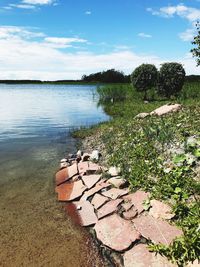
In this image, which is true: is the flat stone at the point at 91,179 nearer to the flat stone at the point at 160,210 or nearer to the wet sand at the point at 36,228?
the wet sand at the point at 36,228

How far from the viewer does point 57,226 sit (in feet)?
23.5

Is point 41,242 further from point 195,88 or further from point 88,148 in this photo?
point 195,88

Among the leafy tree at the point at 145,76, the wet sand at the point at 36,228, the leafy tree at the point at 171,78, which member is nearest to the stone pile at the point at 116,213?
the wet sand at the point at 36,228

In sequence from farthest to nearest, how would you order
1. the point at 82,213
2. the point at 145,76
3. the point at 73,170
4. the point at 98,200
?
the point at 145,76, the point at 73,170, the point at 98,200, the point at 82,213

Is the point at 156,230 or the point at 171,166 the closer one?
the point at 156,230

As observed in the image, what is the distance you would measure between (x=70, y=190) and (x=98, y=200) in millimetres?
1269

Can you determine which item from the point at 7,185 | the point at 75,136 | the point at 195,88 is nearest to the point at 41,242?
the point at 7,185

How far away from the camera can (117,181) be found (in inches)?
336

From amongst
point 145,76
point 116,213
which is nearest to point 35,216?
point 116,213

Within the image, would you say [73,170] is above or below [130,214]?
below

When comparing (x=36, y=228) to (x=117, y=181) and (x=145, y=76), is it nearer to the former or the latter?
(x=117, y=181)

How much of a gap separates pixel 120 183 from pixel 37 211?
2.21m

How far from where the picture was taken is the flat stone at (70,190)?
861 cm

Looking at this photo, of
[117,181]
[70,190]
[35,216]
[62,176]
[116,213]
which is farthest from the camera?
[62,176]
